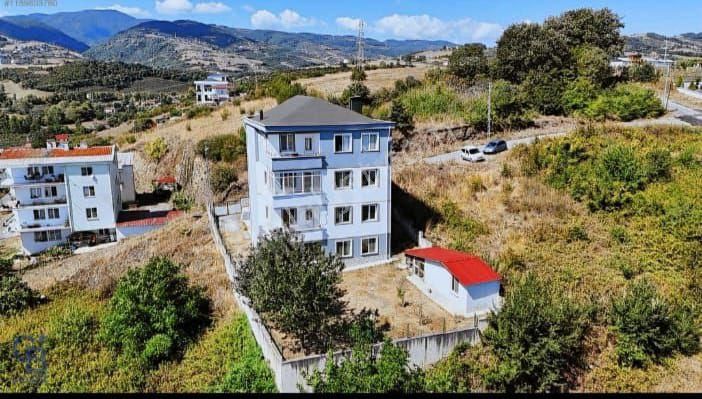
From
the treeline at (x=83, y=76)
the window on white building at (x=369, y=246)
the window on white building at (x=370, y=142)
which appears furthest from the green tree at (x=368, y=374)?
the treeline at (x=83, y=76)

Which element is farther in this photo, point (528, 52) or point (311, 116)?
point (528, 52)

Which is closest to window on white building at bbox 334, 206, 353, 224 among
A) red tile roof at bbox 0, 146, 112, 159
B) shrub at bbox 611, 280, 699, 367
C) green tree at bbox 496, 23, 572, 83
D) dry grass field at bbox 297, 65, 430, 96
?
shrub at bbox 611, 280, 699, 367

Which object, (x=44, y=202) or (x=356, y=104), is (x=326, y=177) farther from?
(x=44, y=202)

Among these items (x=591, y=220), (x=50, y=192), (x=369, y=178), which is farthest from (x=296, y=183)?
(x=50, y=192)

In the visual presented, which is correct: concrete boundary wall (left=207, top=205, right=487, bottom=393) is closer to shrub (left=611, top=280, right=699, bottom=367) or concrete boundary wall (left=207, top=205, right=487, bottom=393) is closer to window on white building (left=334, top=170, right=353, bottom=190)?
shrub (left=611, top=280, right=699, bottom=367)

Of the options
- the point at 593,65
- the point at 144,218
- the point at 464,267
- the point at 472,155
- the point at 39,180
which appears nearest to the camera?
the point at 464,267

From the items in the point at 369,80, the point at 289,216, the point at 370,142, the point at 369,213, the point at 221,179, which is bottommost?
the point at 221,179

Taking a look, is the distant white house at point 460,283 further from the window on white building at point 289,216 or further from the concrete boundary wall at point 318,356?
the window on white building at point 289,216
